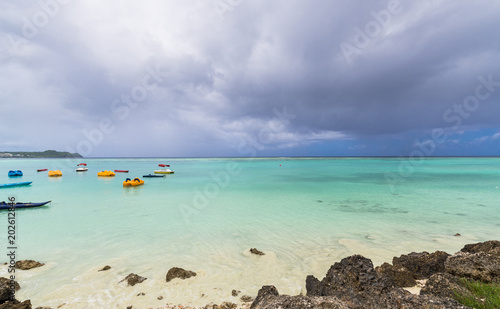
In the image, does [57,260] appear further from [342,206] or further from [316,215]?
[342,206]

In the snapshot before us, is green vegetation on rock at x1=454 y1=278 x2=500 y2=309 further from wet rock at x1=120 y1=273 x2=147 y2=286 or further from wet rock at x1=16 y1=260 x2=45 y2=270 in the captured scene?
wet rock at x1=16 y1=260 x2=45 y2=270

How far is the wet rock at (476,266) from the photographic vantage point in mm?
5082

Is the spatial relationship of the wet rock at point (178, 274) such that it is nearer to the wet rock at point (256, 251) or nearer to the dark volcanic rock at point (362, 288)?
the wet rock at point (256, 251)

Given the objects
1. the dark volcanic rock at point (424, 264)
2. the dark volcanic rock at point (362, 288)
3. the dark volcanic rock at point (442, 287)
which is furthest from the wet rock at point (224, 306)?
the dark volcanic rock at point (424, 264)

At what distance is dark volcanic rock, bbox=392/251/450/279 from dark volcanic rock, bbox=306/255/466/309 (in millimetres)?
3504

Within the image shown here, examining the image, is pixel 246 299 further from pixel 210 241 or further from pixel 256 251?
pixel 210 241

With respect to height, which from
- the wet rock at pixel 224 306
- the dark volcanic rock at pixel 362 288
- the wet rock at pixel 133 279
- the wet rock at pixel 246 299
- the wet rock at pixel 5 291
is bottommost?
the wet rock at pixel 133 279

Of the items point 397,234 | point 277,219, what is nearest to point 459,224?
point 397,234

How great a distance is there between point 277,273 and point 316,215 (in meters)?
9.20

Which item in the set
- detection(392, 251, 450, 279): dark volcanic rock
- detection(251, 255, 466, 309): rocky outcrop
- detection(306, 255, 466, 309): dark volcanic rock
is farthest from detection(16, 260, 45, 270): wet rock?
detection(392, 251, 450, 279): dark volcanic rock

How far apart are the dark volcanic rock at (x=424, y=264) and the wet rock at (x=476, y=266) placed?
144cm

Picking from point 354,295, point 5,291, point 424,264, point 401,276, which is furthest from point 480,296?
point 5,291

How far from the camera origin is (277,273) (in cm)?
800

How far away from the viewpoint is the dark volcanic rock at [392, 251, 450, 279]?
7035mm
